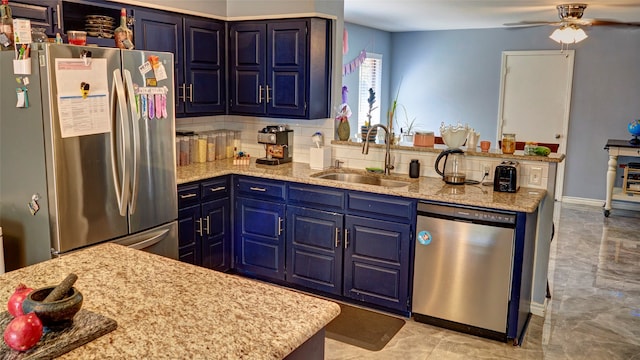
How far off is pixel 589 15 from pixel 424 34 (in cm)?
275

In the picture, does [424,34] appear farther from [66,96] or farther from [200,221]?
[66,96]

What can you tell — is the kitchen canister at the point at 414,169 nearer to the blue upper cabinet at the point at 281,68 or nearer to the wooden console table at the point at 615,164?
the blue upper cabinet at the point at 281,68

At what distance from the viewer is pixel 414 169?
4.02m

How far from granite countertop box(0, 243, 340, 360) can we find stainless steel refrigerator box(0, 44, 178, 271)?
3.11 feet

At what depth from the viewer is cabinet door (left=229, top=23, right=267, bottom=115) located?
443 centimetres

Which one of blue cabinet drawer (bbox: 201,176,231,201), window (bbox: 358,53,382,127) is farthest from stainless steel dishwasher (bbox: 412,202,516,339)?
window (bbox: 358,53,382,127)

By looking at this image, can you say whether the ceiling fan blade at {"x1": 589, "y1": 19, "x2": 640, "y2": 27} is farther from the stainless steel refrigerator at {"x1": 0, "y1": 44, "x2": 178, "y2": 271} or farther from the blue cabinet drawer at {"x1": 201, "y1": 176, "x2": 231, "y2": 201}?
the stainless steel refrigerator at {"x1": 0, "y1": 44, "x2": 178, "y2": 271}

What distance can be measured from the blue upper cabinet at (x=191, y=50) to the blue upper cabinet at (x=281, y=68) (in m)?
0.14

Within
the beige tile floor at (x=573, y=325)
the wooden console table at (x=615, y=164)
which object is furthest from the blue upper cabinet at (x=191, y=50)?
the wooden console table at (x=615, y=164)

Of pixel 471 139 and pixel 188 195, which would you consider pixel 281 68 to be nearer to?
pixel 188 195

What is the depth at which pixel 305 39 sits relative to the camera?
420cm

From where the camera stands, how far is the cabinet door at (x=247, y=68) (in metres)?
4.43

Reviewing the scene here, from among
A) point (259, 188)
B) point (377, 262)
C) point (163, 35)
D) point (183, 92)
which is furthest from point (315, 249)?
point (163, 35)

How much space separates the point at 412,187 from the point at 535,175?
831mm
